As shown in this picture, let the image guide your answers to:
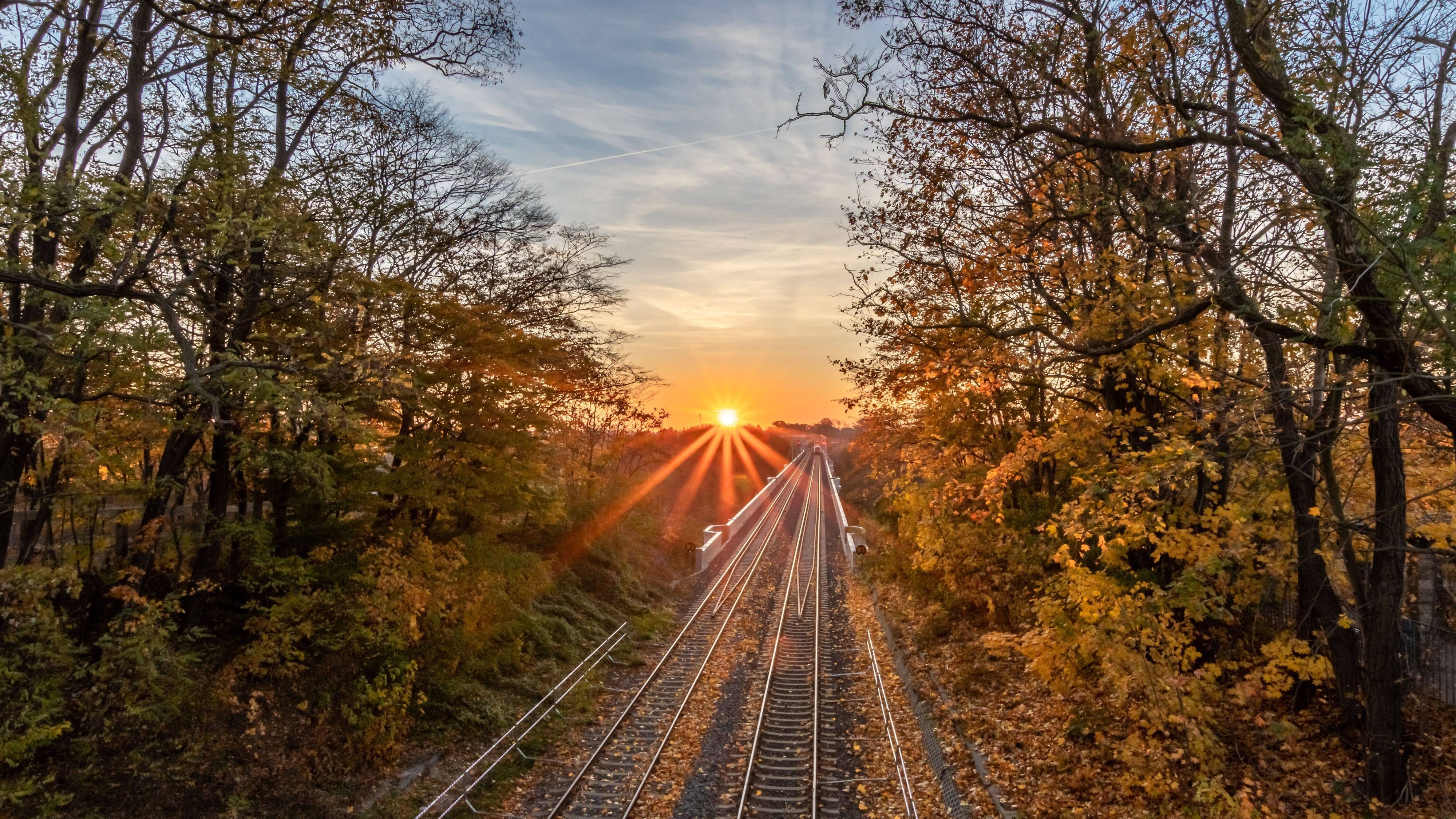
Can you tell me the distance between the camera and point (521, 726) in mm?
12883

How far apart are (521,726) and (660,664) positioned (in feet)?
14.5

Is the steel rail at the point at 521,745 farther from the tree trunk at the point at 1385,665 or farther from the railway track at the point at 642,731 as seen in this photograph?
the tree trunk at the point at 1385,665

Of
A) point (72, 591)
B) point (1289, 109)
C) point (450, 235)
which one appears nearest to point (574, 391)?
point (450, 235)

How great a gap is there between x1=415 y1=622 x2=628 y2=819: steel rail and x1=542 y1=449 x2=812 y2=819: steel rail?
126cm

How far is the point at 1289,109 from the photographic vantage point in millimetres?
5820

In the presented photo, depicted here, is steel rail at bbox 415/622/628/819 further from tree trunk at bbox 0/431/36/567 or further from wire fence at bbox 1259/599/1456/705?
wire fence at bbox 1259/599/1456/705

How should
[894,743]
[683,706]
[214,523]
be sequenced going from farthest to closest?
[683,706] → [894,743] → [214,523]

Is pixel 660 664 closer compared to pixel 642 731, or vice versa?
pixel 642 731

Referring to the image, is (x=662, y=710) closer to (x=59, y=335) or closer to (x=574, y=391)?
(x=574, y=391)

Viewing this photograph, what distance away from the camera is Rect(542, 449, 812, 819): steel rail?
10.5 meters

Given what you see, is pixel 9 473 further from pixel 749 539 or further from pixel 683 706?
pixel 749 539

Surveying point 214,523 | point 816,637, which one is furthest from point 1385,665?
point 214,523

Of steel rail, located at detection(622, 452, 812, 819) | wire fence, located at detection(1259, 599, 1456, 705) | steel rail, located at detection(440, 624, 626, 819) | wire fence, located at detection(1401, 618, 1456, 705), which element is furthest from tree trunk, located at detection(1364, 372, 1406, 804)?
steel rail, located at detection(440, 624, 626, 819)

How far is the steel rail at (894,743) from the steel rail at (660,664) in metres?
4.78
